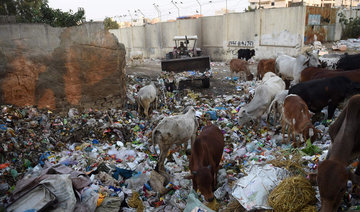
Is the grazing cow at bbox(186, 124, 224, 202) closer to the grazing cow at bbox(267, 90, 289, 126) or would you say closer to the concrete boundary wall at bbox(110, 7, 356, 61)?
the grazing cow at bbox(267, 90, 289, 126)

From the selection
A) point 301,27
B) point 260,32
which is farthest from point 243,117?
point 260,32

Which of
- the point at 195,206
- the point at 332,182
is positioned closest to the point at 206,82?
the point at 195,206

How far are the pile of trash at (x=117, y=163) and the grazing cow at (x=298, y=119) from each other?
0.25m

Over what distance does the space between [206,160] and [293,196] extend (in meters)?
1.25

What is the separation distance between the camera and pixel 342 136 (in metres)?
3.11

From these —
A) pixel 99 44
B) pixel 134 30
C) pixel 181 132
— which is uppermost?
pixel 134 30

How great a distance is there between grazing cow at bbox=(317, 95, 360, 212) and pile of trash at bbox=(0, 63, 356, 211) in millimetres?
787

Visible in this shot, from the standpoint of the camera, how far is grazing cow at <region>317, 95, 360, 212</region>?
2.65 m

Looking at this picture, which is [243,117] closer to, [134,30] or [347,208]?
[347,208]

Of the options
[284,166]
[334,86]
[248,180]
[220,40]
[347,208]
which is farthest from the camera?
[220,40]

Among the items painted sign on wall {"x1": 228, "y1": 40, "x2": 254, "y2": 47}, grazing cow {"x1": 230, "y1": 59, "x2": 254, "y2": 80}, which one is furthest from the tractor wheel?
painted sign on wall {"x1": 228, "y1": 40, "x2": 254, "y2": 47}

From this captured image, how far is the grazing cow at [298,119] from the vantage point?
4.87 metres

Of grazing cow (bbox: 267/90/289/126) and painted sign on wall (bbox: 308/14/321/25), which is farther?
painted sign on wall (bbox: 308/14/321/25)

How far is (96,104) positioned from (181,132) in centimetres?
365
